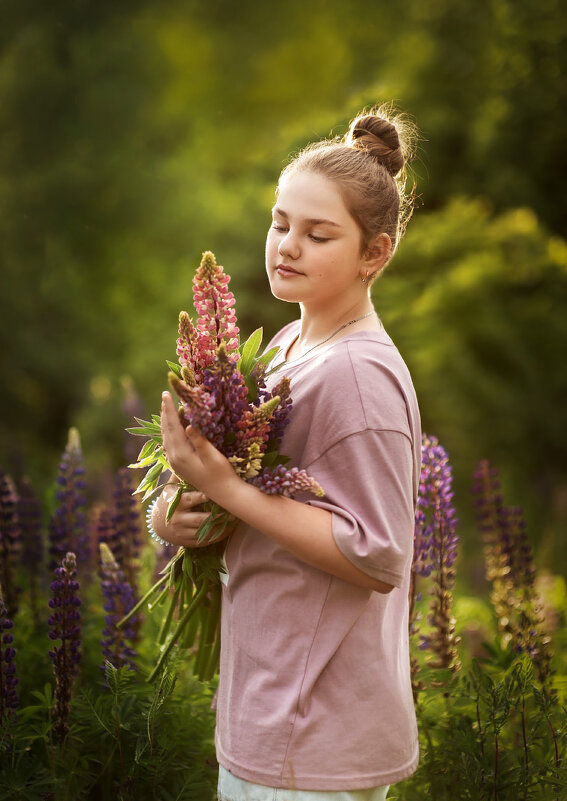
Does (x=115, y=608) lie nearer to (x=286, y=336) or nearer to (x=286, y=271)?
(x=286, y=336)

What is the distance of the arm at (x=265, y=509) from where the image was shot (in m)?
1.62

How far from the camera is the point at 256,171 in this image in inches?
322

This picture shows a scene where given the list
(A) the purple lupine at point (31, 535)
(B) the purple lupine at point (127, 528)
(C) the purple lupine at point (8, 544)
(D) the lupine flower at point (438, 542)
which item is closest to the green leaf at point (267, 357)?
(D) the lupine flower at point (438, 542)

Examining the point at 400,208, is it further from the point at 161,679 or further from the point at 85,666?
the point at 85,666

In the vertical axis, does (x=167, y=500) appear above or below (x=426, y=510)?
below

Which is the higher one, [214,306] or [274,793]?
[214,306]

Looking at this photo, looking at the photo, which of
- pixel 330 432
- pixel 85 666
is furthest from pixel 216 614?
pixel 85 666

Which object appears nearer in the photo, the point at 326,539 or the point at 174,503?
the point at 326,539

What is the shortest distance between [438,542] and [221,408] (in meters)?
1.13

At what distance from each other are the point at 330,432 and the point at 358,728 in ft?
2.03

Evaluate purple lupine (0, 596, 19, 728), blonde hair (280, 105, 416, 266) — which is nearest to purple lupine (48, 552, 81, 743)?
purple lupine (0, 596, 19, 728)

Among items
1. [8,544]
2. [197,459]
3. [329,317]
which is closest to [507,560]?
[329,317]

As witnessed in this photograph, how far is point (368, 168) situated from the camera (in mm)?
1876

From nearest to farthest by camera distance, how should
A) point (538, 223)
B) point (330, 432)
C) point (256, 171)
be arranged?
point (330, 432)
point (538, 223)
point (256, 171)
